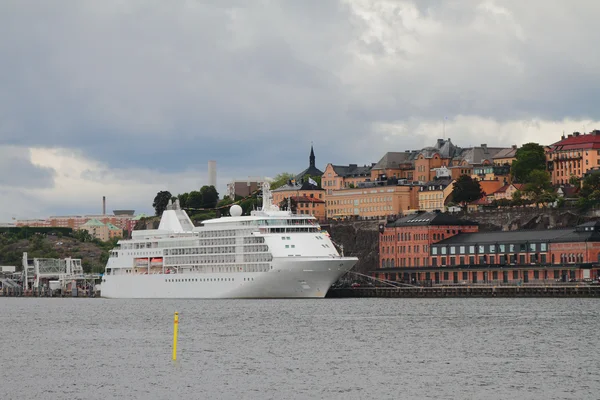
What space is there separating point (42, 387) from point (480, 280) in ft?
246

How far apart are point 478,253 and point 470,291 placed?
47.6 ft

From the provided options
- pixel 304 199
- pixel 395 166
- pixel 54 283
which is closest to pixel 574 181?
pixel 395 166

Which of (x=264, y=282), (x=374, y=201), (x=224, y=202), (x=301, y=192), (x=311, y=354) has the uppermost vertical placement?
(x=301, y=192)

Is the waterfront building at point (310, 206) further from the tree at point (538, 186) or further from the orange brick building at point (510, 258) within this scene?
the orange brick building at point (510, 258)

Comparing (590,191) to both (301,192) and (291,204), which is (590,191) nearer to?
(291,204)

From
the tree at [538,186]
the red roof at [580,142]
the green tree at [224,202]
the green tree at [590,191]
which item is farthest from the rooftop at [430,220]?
the green tree at [224,202]

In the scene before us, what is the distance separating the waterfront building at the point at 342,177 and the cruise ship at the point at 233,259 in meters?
64.5

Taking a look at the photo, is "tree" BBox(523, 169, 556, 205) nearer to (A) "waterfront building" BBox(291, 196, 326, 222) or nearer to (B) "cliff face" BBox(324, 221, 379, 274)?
(B) "cliff face" BBox(324, 221, 379, 274)

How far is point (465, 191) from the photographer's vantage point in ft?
502

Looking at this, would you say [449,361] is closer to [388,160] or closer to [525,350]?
[525,350]

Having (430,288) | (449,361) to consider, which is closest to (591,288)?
(430,288)

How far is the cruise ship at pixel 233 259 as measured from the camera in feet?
330

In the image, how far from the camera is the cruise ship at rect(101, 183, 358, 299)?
330 feet

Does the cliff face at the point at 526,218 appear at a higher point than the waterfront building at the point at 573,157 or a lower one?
lower
